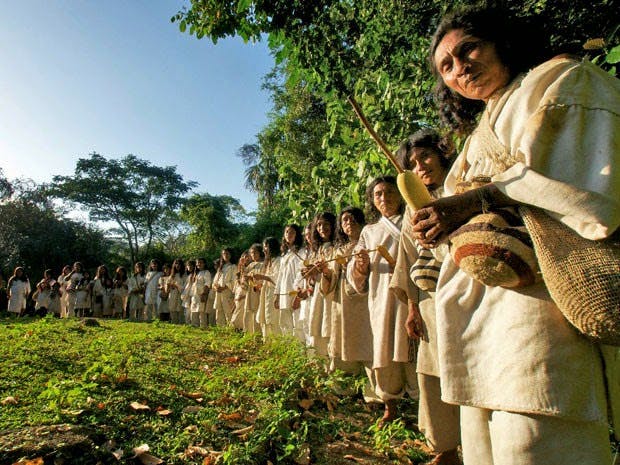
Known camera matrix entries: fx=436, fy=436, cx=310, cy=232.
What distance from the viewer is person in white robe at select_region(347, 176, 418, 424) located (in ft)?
12.0

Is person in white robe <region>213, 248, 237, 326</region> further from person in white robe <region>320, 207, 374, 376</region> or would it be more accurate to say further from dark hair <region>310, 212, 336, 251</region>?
person in white robe <region>320, 207, 374, 376</region>

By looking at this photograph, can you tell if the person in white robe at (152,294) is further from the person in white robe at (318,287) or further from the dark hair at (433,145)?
the dark hair at (433,145)

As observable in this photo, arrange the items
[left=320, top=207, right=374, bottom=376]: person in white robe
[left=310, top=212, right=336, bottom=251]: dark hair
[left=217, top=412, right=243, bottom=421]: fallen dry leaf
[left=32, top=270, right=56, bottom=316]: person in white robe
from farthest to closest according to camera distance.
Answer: [left=32, top=270, right=56, bottom=316]: person in white robe, [left=310, top=212, right=336, bottom=251]: dark hair, [left=320, top=207, right=374, bottom=376]: person in white robe, [left=217, top=412, right=243, bottom=421]: fallen dry leaf

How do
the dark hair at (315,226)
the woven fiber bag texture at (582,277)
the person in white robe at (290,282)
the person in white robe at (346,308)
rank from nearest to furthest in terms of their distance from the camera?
the woven fiber bag texture at (582,277) → the person in white robe at (346,308) → the dark hair at (315,226) → the person in white robe at (290,282)

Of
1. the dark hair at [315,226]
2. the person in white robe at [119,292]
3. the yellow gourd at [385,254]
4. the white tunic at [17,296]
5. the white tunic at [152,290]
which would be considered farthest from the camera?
the person in white robe at [119,292]

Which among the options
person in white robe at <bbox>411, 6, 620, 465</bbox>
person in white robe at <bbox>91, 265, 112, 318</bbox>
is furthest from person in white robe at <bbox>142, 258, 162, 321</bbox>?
person in white robe at <bbox>411, 6, 620, 465</bbox>

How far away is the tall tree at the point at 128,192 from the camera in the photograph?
3555cm

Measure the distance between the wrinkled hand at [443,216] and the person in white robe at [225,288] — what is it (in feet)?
36.8

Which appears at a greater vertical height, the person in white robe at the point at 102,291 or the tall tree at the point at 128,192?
the tall tree at the point at 128,192

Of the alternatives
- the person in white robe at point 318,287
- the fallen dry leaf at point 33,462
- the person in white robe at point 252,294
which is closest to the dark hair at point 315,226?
the person in white robe at point 318,287

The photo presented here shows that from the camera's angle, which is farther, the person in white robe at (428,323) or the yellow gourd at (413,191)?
the person in white robe at (428,323)

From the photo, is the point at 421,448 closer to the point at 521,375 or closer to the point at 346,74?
the point at 521,375

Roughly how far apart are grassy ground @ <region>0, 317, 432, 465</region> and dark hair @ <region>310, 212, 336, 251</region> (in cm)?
164

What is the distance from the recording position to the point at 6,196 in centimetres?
2838
